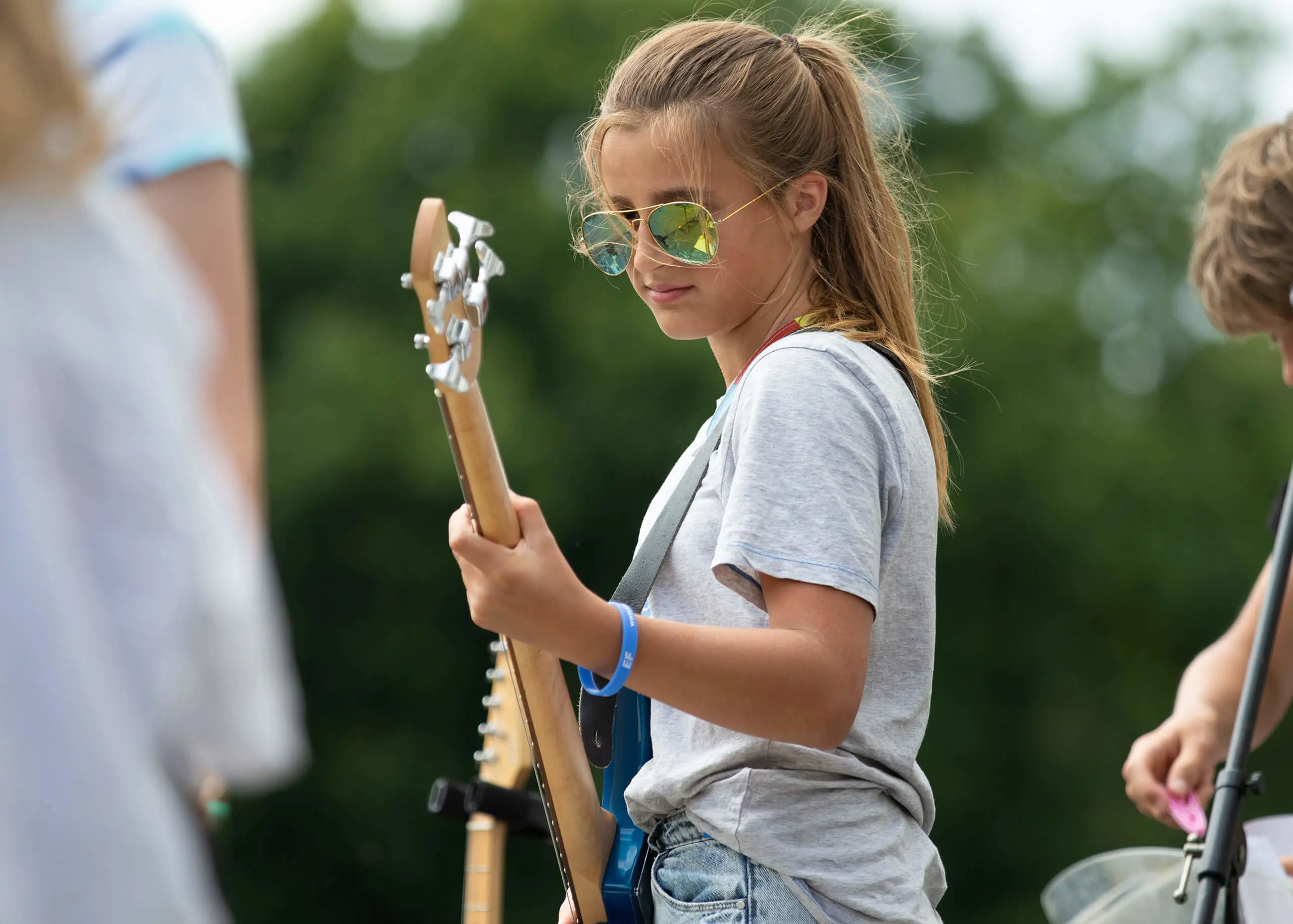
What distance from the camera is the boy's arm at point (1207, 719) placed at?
92.9 inches

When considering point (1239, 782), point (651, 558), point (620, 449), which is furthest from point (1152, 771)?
point (620, 449)

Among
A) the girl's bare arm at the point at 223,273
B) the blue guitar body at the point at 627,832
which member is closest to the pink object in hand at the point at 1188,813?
the blue guitar body at the point at 627,832

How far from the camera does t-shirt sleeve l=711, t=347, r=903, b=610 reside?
59.6 inches

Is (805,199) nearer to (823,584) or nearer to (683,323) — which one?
(683,323)

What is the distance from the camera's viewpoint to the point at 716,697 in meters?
1.48

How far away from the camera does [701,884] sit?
1608 millimetres

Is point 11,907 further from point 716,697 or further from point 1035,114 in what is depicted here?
point 1035,114

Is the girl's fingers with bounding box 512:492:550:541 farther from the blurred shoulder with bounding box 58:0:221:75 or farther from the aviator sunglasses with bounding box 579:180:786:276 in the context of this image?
the blurred shoulder with bounding box 58:0:221:75

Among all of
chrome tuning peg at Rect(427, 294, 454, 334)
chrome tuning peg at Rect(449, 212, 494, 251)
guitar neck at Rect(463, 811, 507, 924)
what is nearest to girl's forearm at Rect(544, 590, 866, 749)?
chrome tuning peg at Rect(427, 294, 454, 334)

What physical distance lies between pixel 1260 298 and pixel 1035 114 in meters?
11.8

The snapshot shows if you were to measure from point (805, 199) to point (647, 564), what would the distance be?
51 cm

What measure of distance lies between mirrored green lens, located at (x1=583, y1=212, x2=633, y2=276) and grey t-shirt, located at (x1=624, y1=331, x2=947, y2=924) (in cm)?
27

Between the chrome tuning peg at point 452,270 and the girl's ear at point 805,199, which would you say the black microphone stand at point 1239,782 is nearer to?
the girl's ear at point 805,199

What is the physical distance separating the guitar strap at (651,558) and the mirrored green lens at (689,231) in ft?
0.65
